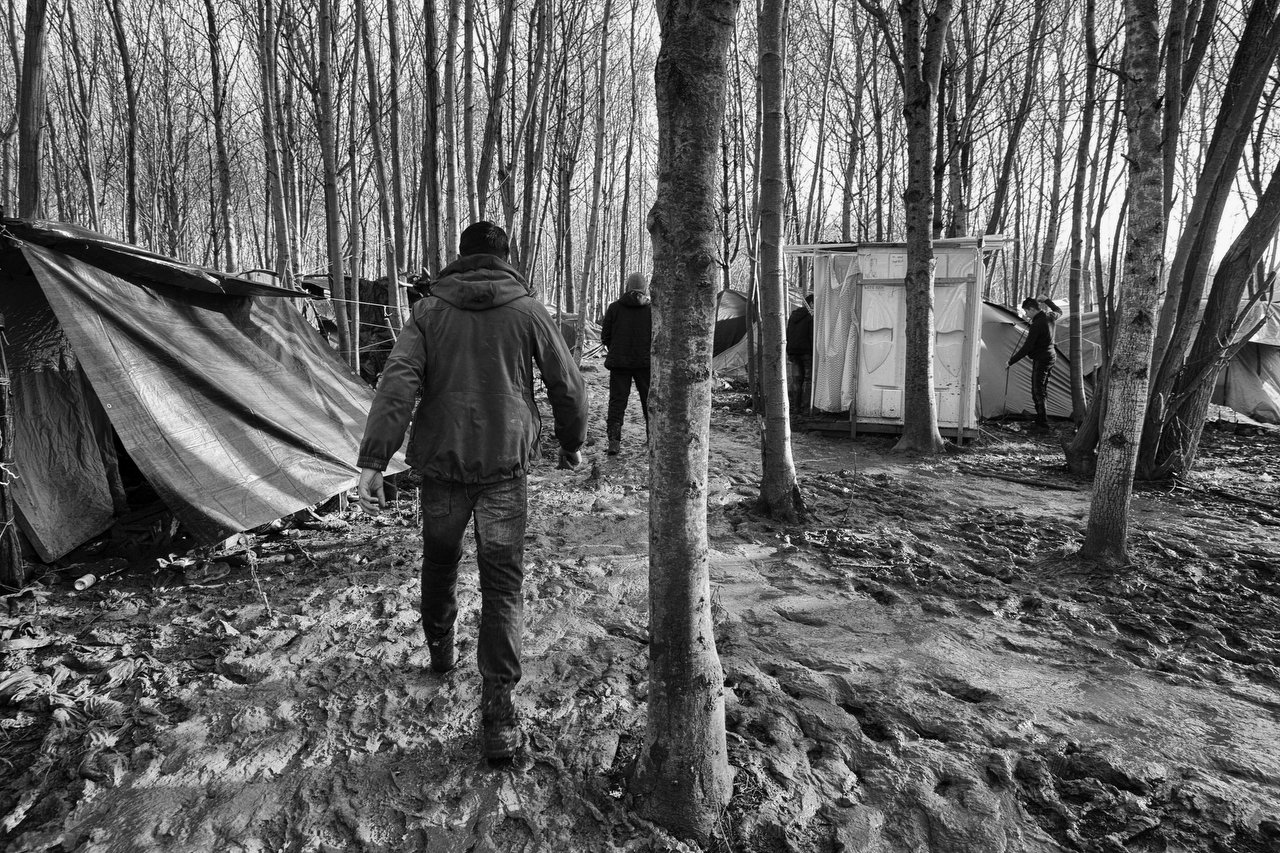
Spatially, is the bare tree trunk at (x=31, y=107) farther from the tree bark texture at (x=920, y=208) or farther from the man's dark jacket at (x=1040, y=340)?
the man's dark jacket at (x=1040, y=340)

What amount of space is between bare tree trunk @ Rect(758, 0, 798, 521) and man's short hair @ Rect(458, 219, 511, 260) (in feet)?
10.2

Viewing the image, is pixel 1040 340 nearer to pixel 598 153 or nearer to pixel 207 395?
pixel 598 153

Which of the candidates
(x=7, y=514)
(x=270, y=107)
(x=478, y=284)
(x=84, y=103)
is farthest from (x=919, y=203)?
(x=84, y=103)

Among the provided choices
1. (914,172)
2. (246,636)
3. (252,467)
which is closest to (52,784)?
Result: (246,636)

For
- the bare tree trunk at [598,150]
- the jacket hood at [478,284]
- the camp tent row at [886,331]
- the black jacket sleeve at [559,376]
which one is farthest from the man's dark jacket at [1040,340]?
the jacket hood at [478,284]

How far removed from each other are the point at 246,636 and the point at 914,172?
780 cm

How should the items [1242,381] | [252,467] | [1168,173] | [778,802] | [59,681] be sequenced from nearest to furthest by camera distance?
[778,802], [59,681], [252,467], [1168,173], [1242,381]

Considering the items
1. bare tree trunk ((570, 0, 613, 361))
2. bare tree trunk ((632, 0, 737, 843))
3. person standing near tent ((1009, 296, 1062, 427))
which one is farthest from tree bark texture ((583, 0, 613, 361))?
bare tree trunk ((632, 0, 737, 843))

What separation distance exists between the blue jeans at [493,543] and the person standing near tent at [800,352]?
8.34m

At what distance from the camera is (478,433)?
2521 mm

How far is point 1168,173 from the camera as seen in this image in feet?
22.6

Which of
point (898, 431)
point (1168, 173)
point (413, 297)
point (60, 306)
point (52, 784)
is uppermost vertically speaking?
point (1168, 173)

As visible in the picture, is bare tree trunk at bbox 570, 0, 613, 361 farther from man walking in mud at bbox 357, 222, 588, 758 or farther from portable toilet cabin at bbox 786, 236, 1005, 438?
man walking in mud at bbox 357, 222, 588, 758

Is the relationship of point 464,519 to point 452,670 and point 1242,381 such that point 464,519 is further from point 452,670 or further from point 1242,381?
point 1242,381
